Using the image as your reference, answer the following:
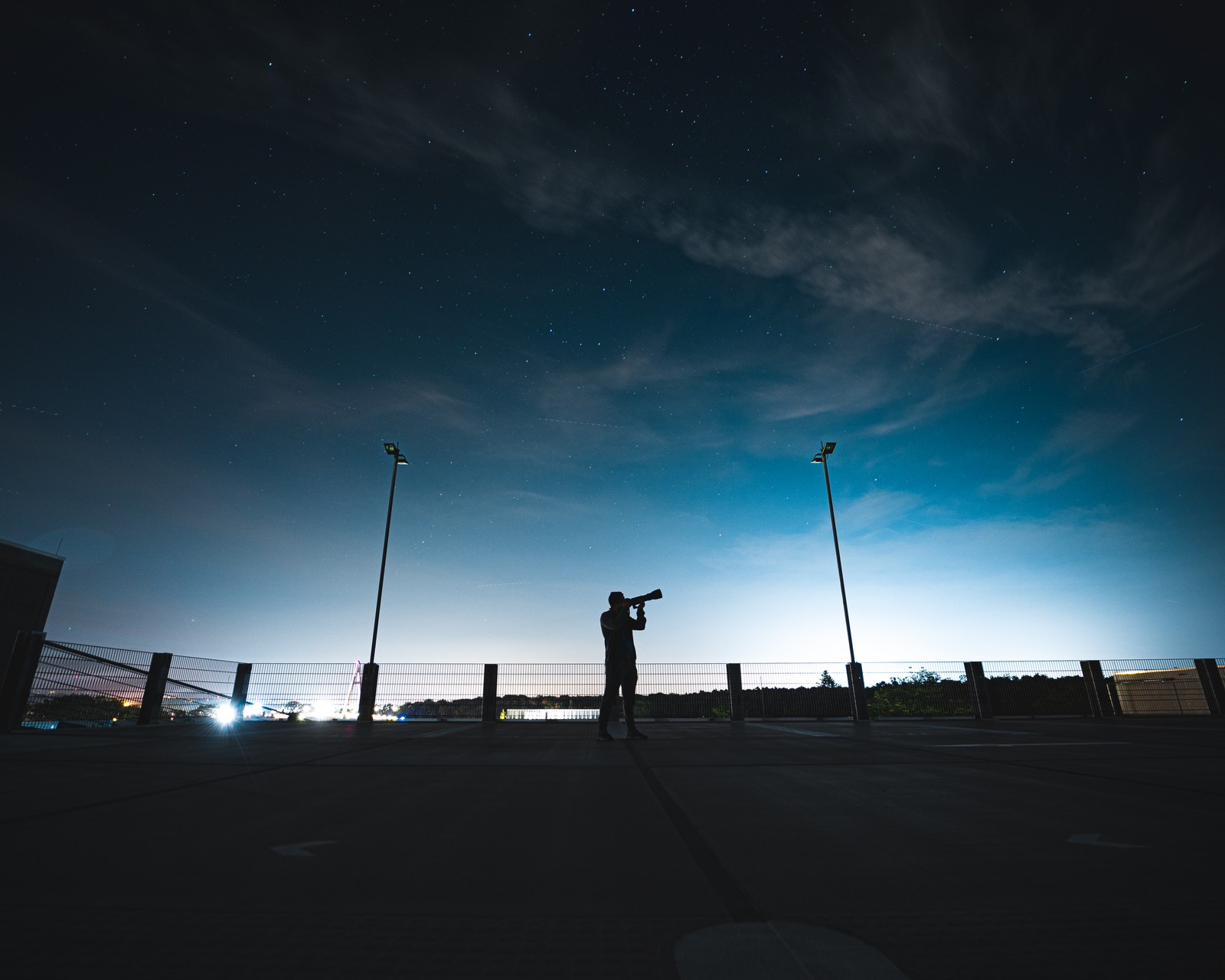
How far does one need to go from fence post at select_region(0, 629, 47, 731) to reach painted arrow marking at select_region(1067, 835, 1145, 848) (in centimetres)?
1094

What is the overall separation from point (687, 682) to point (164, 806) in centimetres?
1634

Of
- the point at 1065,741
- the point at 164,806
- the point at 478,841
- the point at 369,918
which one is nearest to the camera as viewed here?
the point at 369,918

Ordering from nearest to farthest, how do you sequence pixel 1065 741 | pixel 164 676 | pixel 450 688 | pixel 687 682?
pixel 1065 741
pixel 164 676
pixel 450 688
pixel 687 682

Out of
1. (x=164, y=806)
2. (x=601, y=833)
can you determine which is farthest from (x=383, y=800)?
(x=601, y=833)

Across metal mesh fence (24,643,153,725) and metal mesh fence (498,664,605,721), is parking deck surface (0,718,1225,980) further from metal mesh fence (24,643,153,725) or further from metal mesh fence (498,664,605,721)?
metal mesh fence (498,664,605,721)

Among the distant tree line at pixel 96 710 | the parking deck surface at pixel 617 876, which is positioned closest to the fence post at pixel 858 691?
the parking deck surface at pixel 617 876

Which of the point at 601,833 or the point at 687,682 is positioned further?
the point at 687,682

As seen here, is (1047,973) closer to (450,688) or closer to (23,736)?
(23,736)

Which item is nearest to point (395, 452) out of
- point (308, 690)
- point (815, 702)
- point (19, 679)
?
point (308, 690)

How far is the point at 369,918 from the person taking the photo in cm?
130

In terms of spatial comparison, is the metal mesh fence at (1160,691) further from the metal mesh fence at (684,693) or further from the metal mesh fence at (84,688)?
the metal mesh fence at (84,688)

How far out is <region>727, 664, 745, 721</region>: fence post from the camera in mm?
16500

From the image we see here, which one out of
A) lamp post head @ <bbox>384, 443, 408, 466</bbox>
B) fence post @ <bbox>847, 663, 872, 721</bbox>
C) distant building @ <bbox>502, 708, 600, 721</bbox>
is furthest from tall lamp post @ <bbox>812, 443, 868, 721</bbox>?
lamp post head @ <bbox>384, 443, 408, 466</bbox>

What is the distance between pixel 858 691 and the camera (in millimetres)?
16531
